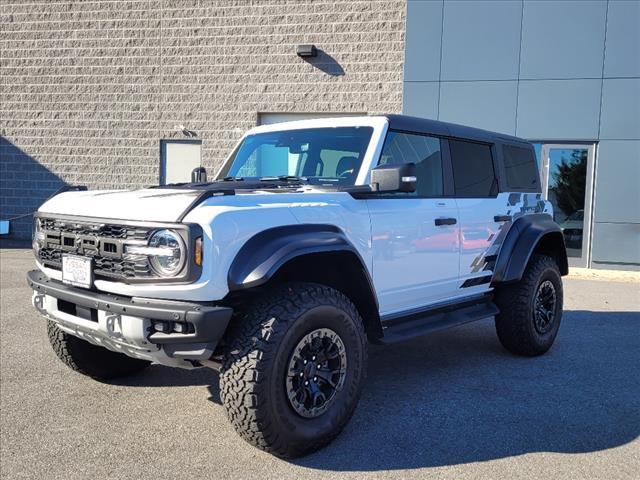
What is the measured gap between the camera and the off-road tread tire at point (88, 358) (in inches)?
152

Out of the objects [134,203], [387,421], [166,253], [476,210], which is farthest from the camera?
[476,210]

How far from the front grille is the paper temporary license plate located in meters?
0.04

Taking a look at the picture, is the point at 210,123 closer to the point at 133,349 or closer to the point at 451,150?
the point at 451,150

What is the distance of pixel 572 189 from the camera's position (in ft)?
37.4

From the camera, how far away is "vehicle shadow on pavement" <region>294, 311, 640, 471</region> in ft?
10.2

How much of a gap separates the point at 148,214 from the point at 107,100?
39.7 feet

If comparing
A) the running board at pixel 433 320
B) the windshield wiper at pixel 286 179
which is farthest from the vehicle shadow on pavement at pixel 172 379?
the windshield wiper at pixel 286 179

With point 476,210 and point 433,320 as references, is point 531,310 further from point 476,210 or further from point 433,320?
point 433,320

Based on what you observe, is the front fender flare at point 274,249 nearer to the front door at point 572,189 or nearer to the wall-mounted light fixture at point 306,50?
the front door at point 572,189

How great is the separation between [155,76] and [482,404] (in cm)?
1200

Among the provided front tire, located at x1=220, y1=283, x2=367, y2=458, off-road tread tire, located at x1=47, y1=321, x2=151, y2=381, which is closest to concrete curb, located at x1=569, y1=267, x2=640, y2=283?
front tire, located at x1=220, y1=283, x2=367, y2=458

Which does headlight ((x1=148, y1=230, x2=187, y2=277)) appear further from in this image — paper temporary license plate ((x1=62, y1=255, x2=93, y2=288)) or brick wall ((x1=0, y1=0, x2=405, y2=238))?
→ brick wall ((x1=0, y1=0, x2=405, y2=238))

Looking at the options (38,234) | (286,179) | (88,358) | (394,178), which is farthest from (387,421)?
(38,234)

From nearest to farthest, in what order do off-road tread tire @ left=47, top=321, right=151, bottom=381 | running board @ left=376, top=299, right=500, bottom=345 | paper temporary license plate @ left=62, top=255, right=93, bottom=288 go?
paper temporary license plate @ left=62, top=255, right=93, bottom=288 < running board @ left=376, top=299, right=500, bottom=345 < off-road tread tire @ left=47, top=321, right=151, bottom=381
